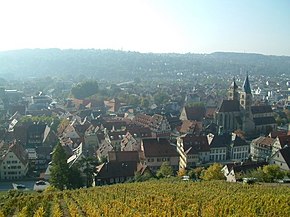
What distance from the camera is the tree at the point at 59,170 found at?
3656 centimetres

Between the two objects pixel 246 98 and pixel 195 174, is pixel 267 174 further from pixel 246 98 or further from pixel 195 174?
pixel 246 98

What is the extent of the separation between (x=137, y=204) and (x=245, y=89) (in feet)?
148

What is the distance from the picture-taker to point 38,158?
51.2 metres

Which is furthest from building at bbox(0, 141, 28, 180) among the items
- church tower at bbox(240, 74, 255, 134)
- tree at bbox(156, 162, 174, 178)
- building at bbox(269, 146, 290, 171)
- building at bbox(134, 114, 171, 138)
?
church tower at bbox(240, 74, 255, 134)

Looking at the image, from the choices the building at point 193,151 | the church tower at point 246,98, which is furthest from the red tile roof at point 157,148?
the church tower at point 246,98

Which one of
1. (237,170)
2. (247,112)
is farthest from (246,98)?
(237,170)

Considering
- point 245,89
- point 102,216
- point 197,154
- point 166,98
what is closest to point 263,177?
point 197,154

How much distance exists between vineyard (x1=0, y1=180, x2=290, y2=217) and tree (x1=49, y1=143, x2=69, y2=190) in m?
5.35

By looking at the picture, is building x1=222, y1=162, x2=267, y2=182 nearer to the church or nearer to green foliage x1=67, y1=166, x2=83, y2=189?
green foliage x1=67, y1=166, x2=83, y2=189

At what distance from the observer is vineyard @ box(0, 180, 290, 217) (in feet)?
76.3

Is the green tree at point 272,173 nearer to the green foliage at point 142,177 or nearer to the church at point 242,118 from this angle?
the green foliage at point 142,177

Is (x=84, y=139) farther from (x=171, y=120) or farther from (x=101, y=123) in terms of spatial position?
(x=171, y=120)

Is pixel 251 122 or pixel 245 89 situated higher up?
pixel 245 89

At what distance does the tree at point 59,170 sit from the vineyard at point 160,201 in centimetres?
535
